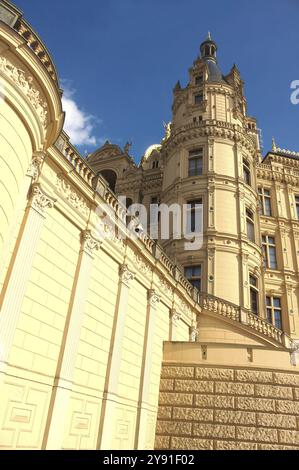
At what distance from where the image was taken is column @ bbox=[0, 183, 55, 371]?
24.3 ft

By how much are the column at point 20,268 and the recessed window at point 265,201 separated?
22.4 m

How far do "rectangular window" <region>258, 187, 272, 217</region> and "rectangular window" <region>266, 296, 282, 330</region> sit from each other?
21.6 feet

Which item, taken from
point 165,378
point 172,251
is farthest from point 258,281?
point 165,378

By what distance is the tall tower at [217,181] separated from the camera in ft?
70.6

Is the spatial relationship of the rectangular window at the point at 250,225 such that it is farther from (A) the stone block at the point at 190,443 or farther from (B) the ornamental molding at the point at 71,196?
(B) the ornamental molding at the point at 71,196

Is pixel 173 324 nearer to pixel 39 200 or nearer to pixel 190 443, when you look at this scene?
pixel 190 443

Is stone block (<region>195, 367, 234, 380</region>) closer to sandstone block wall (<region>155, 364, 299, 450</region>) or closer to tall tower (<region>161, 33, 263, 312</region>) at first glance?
sandstone block wall (<region>155, 364, 299, 450</region>)

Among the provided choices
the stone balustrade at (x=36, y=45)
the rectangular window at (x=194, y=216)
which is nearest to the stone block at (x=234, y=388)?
the rectangular window at (x=194, y=216)

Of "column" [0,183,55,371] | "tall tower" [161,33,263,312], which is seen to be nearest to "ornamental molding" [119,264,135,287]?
"column" [0,183,55,371]

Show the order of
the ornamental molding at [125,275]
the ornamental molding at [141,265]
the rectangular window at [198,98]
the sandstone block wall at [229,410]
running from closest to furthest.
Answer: the ornamental molding at [125,275] → the sandstone block wall at [229,410] → the ornamental molding at [141,265] → the rectangular window at [198,98]

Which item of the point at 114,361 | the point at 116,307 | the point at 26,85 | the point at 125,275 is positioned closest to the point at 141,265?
the point at 125,275

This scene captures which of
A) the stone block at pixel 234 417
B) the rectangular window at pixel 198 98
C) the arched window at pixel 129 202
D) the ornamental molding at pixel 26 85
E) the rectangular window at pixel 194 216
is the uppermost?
the rectangular window at pixel 198 98

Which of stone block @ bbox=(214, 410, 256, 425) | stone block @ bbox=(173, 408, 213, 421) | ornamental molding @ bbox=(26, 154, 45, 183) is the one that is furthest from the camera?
stone block @ bbox=(173, 408, 213, 421)
